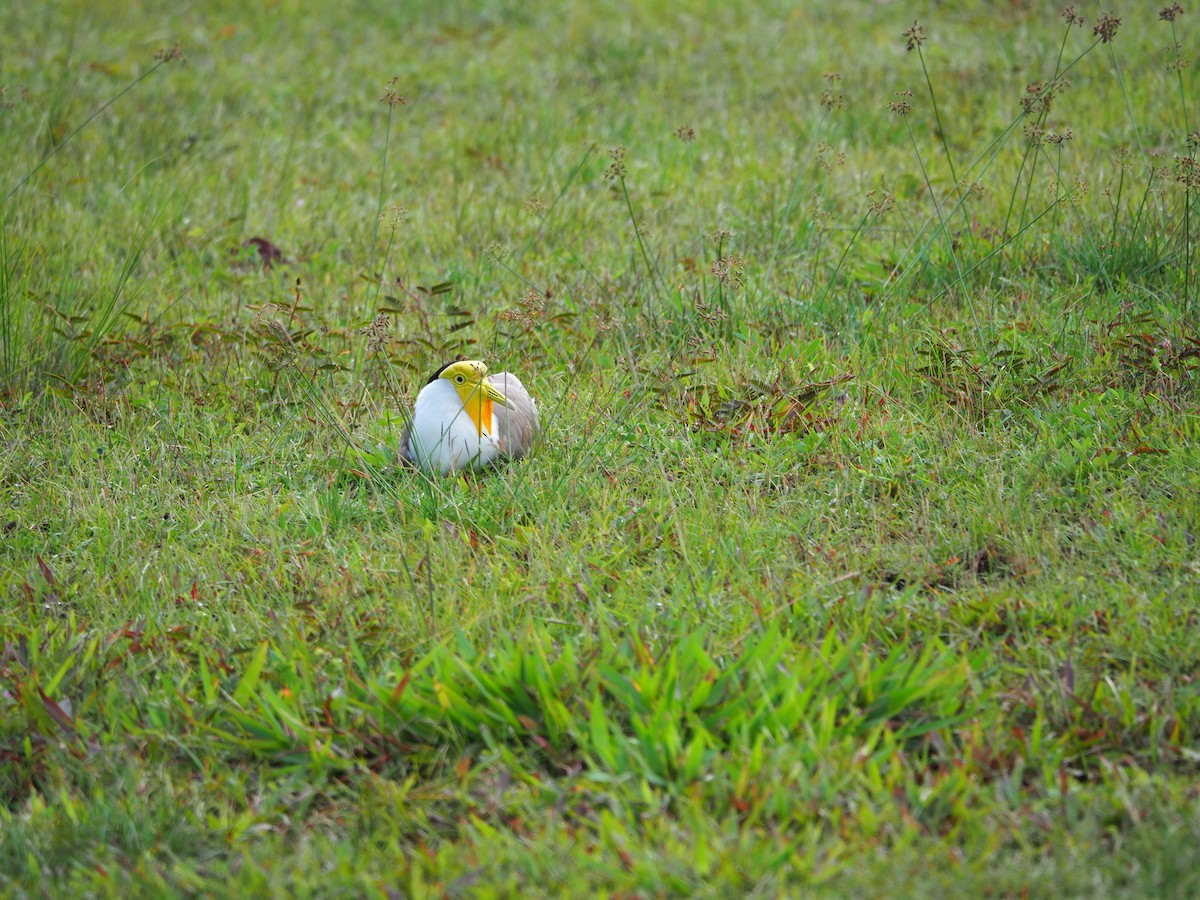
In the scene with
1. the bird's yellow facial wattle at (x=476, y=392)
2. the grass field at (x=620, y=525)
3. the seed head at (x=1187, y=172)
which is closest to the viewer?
the grass field at (x=620, y=525)

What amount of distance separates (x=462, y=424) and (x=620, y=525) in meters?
0.56

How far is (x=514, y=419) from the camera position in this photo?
307cm

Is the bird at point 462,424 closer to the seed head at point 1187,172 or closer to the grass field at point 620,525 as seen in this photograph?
the grass field at point 620,525

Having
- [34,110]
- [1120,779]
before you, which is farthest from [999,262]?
[34,110]

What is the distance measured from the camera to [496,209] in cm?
496

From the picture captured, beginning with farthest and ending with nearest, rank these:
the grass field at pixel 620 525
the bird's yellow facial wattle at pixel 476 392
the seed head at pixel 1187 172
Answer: the seed head at pixel 1187 172, the bird's yellow facial wattle at pixel 476 392, the grass field at pixel 620 525

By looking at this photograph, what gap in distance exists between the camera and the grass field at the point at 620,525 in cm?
193

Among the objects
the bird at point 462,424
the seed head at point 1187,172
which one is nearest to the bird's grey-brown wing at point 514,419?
the bird at point 462,424

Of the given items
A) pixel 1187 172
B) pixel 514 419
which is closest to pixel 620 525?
pixel 514 419

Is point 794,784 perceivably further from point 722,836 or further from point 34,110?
point 34,110

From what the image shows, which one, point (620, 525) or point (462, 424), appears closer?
point (620, 525)

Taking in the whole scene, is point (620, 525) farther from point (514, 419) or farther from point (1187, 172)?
point (1187, 172)

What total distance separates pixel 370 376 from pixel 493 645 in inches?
65.1

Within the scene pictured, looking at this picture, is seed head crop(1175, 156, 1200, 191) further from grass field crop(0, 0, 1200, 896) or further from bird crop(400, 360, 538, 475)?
bird crop(400, 360, 538, 475)
